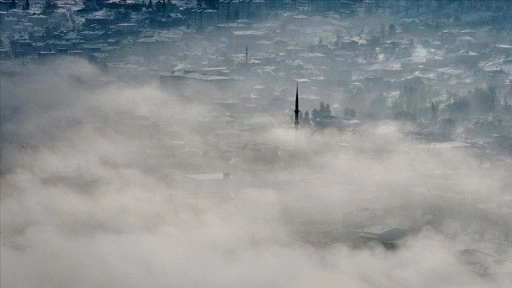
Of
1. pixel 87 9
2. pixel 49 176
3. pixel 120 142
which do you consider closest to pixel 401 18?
pixel 87 9

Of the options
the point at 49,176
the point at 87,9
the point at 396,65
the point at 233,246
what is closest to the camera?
the point at 233,246

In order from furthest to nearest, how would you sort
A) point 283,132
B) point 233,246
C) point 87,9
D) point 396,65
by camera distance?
point 87,9
point 396,65
point 283,132
point 233,246

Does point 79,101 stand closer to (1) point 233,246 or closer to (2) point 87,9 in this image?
(1) point 233,246

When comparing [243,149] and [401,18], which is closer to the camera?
[243,149]

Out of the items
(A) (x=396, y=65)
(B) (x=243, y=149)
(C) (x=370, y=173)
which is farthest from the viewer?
(A) (x=396, y=65)

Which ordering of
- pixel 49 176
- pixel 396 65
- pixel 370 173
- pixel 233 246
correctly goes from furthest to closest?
pixel 396 65, pixel 370 173, pixel 49 176, pixel 233 246

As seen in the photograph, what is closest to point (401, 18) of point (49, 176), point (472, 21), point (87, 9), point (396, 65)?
point (472, 21)

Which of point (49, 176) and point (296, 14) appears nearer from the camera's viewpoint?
point (49, 176)

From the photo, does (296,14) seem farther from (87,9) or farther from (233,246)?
(233,246)
